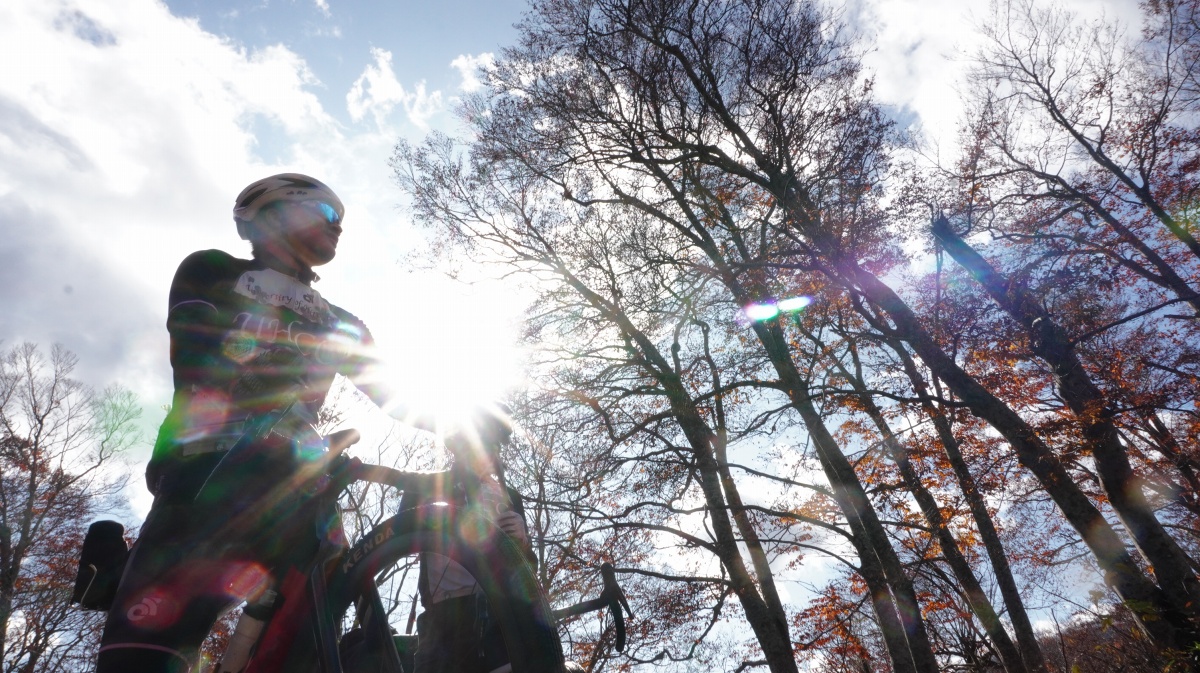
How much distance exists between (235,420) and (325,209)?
0.89m

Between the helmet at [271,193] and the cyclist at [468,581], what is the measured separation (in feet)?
3.55

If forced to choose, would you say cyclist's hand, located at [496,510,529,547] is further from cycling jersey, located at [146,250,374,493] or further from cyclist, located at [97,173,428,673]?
cycling jersey, located at [146,250,374,493]

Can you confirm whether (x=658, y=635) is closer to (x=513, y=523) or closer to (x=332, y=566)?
(x=513, y=523)

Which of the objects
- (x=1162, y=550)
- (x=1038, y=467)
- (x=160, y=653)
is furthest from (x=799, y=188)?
(x=160, y=653)

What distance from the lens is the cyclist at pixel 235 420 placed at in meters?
1.30

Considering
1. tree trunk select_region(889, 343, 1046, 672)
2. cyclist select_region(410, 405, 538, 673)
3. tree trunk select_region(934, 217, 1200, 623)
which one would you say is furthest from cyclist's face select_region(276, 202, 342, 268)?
tree trunk select_region(889, 343, 1046, 672)

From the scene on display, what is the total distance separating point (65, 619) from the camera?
12.3 meters

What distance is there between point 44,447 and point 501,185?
43.4 feet

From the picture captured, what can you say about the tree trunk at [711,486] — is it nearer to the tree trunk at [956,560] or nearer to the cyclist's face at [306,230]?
the tree trunk at [956,560]

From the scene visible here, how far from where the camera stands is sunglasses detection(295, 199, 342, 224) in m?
2.04

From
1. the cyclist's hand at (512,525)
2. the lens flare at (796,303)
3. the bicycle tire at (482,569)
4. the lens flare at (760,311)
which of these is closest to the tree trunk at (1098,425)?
the lens flare at (796,303)

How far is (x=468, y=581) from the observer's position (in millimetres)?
2486

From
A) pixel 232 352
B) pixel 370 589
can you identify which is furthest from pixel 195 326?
pixel 370 589

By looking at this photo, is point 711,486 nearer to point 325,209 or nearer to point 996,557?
point 996,557
